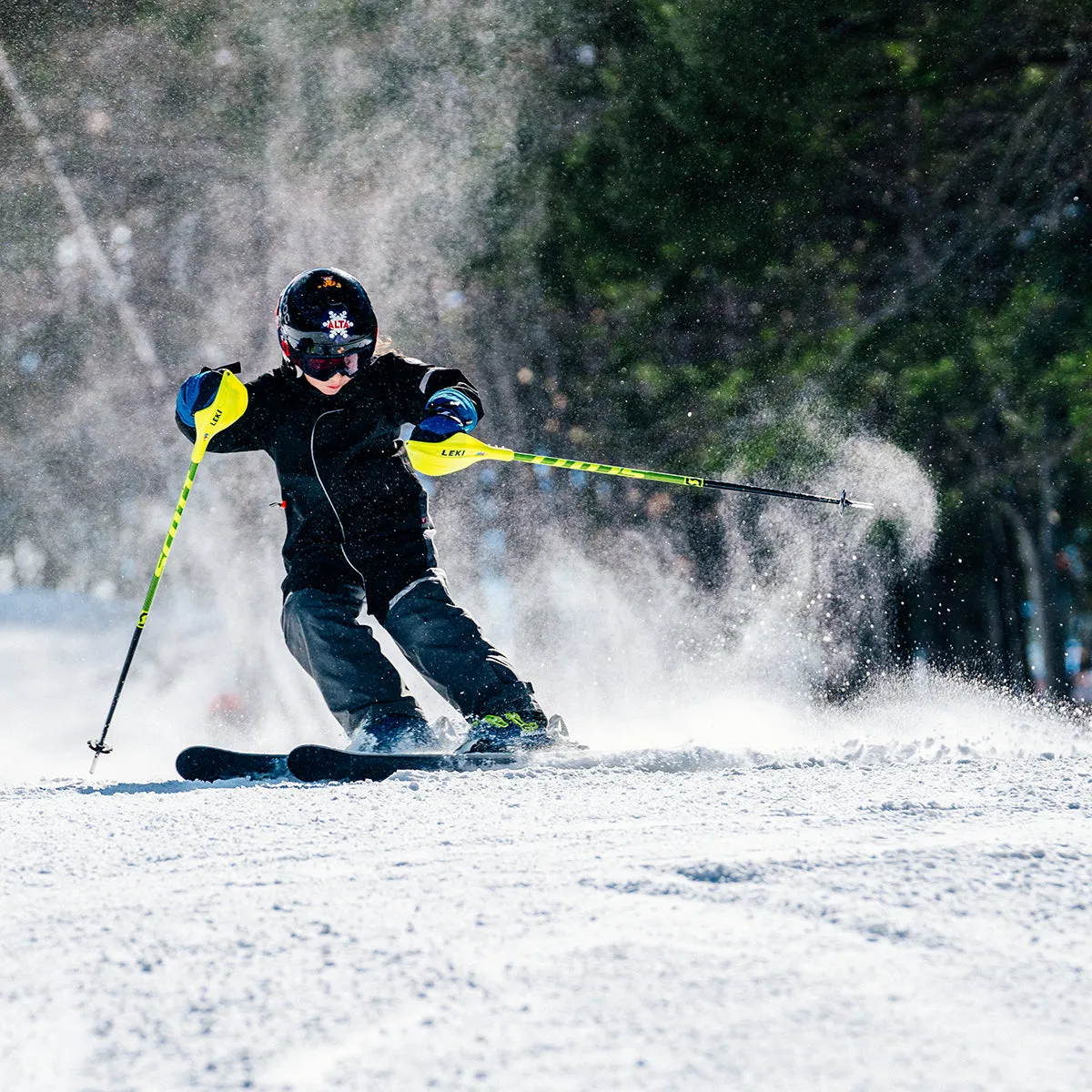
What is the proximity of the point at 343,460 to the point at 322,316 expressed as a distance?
0.45 m

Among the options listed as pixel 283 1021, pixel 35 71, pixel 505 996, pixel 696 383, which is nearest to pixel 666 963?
pixel 505 996

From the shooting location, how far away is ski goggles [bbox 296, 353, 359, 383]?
14.0ft

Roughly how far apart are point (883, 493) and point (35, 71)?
7.42 m

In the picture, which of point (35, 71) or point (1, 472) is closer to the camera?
point (35, 71)

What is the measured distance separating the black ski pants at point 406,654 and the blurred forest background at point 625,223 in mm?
5694

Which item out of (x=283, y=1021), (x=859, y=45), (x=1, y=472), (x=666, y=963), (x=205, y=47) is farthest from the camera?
(x=1, y=472)

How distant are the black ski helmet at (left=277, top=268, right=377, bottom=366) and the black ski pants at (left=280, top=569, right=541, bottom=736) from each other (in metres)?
0.76

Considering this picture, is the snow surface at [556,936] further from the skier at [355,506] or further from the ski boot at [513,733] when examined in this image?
the skier at [355,506]

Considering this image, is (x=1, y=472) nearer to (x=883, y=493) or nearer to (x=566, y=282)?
(x=566, y=282)

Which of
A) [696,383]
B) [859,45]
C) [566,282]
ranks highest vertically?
[859,45]

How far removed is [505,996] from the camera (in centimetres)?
150

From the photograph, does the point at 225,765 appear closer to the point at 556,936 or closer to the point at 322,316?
the point at 322,316

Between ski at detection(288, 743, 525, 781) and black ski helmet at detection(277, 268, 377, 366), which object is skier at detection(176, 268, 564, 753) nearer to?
black ski helmet at detection(277, 268, 377, 366)

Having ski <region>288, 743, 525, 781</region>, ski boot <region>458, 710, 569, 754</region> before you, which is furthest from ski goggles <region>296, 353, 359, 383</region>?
ski <region>288, 743, 525, 781</region>
